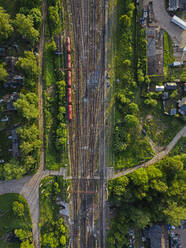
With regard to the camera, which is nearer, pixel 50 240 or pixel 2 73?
pixel 2 73

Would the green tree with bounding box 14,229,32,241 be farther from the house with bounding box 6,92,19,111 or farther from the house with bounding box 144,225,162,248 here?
the house with bounding box 144,225,162,248

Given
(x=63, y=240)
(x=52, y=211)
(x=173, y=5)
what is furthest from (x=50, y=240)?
(x=173, y=5)

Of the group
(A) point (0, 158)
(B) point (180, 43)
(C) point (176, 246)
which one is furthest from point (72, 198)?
(B) point (180, 43)

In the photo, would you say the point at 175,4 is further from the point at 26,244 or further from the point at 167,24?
the point at 26,244

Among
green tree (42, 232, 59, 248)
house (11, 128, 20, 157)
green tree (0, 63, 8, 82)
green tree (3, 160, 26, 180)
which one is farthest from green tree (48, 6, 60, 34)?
green tree (42, 232, 59, 248)

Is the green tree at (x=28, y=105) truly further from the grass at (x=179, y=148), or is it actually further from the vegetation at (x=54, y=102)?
the grass at (x=179, y=148)

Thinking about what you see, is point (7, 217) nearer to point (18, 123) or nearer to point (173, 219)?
point (18, 123)
